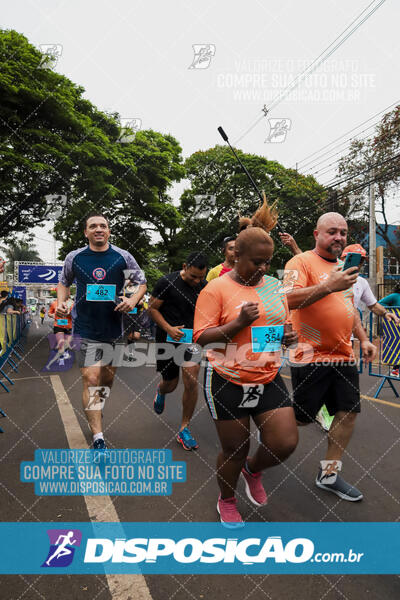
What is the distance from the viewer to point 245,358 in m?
2.44

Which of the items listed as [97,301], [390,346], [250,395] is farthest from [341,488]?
[390,346]

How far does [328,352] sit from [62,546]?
2080 millimetres

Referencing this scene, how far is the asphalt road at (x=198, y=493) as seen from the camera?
6.48ft

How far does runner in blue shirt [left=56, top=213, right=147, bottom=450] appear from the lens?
3962mm

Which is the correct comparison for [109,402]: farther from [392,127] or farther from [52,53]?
[392,127]

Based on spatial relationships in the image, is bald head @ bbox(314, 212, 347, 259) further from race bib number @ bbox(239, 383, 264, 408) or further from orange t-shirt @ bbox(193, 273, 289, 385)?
race bib number @ bbox(239, 383, 264, 408)

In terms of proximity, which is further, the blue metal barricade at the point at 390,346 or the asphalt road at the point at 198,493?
the blue metal barricade at the point at 390,346

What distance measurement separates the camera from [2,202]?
620 inches

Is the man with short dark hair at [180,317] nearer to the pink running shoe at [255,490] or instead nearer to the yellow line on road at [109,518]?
the yellow line on road at [109,518]

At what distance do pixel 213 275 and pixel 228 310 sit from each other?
8.73 ft

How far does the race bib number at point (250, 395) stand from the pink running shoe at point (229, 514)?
640mm

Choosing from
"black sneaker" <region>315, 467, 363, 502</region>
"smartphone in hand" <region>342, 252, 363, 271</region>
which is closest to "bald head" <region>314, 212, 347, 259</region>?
"smartphone in hand" <region>342, 252, 363, 271</region>

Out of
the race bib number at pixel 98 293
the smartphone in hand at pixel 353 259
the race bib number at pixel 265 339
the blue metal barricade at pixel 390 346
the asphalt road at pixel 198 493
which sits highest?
the smartphone in hand at pixel 353 259

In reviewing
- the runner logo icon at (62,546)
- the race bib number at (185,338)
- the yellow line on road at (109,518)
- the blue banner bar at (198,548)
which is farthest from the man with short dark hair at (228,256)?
the runner logo icon at (62,546)
